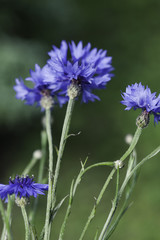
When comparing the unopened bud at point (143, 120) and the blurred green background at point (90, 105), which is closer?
the unopened bud at point (143, 120)

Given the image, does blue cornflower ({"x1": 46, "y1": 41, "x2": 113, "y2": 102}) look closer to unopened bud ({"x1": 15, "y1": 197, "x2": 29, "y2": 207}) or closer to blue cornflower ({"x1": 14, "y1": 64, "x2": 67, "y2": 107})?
blue cornflower ({"x1": 14, "y1": 64, "x2": 67, "y2": 107})

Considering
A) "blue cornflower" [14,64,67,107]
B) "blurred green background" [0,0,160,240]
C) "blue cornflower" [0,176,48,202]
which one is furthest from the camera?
"blurred green background" [0,0,160,240]

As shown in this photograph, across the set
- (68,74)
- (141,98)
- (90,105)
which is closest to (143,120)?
(141,98)

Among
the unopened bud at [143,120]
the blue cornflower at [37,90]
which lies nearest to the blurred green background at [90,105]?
the blue cornflower at [37,90]

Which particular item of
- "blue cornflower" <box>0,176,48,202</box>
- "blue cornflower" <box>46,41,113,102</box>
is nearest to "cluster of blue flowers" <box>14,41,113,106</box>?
"blue cornflower" <box>46,41,113,102</box>

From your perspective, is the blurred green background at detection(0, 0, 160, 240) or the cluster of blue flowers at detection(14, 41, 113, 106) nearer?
the cluster of blue flowers at detection(14, 41, 113, 106)

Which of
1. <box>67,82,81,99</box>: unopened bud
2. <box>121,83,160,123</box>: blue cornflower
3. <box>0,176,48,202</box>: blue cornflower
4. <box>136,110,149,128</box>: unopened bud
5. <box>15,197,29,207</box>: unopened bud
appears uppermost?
<box>67,82,81,99</box>: unopened bud

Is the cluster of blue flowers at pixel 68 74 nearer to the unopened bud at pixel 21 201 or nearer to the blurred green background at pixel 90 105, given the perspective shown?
the unopened bud at pixel 21 201
